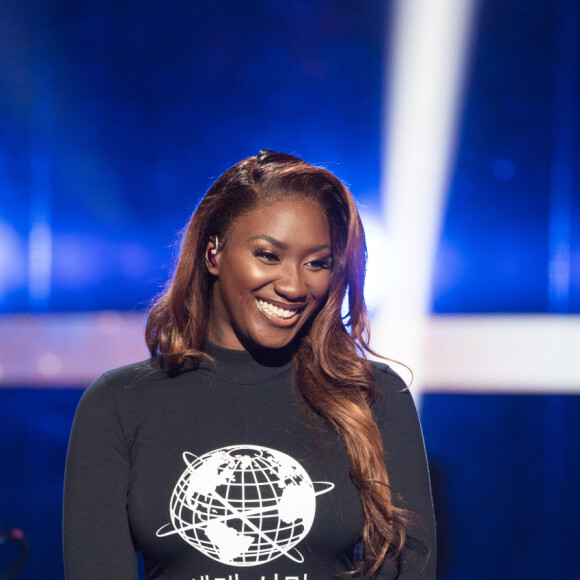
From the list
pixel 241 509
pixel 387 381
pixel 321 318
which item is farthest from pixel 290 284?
pixel 241 509

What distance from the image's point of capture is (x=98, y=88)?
234 centimetres

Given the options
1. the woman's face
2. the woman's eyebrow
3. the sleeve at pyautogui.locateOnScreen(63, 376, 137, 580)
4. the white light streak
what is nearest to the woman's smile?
the woman's face

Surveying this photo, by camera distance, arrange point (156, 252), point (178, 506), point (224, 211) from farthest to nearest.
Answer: point (156, 252)
point (224, 211)
point (178, 506)

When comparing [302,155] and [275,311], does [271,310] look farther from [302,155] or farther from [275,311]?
[302,155]

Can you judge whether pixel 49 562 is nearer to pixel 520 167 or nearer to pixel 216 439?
pixel 216 439

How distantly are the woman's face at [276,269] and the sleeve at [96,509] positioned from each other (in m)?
0.31

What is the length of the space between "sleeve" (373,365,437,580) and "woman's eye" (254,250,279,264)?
0.35 m

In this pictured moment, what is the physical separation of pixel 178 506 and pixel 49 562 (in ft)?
4.96

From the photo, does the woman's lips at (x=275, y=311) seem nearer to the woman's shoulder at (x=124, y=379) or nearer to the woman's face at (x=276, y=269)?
the woman's face at (x=276, y=269)

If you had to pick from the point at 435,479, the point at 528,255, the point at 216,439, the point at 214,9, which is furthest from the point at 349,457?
the point at 214,9

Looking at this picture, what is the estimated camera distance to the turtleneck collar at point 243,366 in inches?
51.1

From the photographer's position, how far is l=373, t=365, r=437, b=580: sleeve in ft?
4.01

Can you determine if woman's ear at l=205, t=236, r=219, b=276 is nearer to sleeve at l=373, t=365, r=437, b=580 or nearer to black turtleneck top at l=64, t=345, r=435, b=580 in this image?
black turtleneck top at l=64, t=345, r=435, b=580

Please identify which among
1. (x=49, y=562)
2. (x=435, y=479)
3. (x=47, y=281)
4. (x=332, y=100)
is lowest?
(x=49, y=562)
